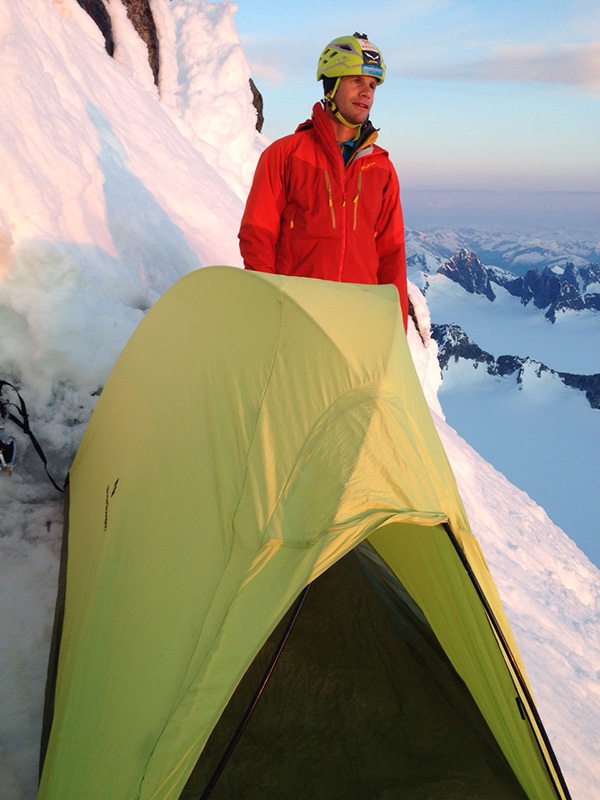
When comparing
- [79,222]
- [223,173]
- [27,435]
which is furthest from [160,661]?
[223,173]

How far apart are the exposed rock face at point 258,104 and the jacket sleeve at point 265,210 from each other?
18.3m

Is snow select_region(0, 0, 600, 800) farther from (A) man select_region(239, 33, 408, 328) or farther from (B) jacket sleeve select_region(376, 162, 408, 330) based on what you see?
(B) jacket sleeve select_region(376, 162, 408, 330)

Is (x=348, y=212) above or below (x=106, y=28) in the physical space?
below

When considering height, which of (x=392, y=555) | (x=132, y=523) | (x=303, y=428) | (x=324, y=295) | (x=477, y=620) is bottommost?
(x=392, y=555)

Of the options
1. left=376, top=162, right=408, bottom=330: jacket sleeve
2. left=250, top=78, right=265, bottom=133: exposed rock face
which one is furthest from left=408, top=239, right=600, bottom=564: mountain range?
left=376, top=162, right=408, bottom=330: jacket sleeve

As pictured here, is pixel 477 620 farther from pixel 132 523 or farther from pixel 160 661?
pixel 132 523

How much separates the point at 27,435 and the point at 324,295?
2831 mm

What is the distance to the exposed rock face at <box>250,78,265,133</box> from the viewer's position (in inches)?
813

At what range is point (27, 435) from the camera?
15.6 ft

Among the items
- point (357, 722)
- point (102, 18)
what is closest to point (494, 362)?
point (102, 18)

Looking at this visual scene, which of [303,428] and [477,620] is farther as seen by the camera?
[477,620]

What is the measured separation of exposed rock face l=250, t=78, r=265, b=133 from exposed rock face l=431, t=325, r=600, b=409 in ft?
495

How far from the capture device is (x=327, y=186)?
13.6 feet

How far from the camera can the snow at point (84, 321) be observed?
3.85 metres
